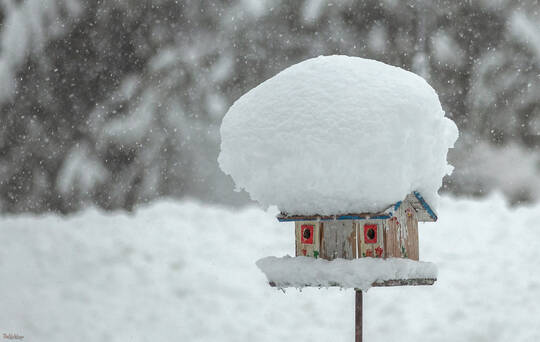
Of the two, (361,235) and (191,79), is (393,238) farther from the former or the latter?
(191,79)

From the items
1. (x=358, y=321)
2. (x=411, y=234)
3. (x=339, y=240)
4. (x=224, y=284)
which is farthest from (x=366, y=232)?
(x=224, y=284)

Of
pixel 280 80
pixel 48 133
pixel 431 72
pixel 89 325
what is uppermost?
pixel 431 72

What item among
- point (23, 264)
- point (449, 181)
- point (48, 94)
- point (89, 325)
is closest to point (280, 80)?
point (89, 325)

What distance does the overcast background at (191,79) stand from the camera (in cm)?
1109

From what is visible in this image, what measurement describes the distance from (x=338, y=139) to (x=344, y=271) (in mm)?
854

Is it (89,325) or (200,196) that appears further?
(200,196)

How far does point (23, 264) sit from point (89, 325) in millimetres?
1433

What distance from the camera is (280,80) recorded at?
5.16m

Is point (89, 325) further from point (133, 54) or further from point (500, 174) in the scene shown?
point (500, 174)

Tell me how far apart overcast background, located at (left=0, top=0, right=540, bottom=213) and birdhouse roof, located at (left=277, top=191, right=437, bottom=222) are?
5.62 m

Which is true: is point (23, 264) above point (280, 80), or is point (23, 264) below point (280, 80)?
below

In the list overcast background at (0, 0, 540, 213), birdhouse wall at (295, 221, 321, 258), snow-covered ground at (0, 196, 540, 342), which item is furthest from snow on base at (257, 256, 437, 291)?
overcast background at (0, 0, 540, 213)

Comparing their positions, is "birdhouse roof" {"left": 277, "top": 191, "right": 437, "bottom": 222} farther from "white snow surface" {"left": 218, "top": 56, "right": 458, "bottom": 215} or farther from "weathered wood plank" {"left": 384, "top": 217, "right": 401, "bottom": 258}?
"weathered wood plank" {"left": 384, "top": 217, "right": 401, "bottom": 258}

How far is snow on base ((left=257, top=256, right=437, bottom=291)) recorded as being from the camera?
496 centimetres
